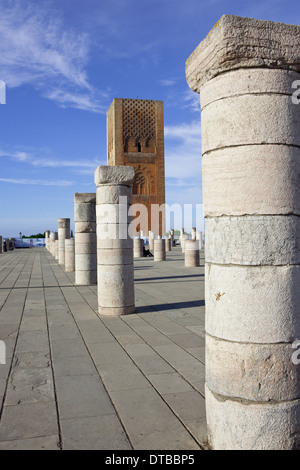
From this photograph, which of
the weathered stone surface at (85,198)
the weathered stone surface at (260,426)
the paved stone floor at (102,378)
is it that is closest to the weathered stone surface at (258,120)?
the weathered stone surface at (260,426)

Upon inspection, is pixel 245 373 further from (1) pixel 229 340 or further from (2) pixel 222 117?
(2) pixel 222 117

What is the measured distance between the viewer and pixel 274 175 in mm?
2754

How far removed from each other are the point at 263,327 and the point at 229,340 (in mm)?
242

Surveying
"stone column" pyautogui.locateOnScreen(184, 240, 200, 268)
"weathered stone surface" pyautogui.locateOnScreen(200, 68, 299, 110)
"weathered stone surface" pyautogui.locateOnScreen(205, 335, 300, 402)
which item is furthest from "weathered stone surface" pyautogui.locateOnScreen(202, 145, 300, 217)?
"stone column" pyautogui.locateOnScreen(184, 240, 200, 268)

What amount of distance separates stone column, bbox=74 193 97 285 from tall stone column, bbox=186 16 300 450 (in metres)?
9.43

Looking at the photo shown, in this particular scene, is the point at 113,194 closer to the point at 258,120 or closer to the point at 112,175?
the point at 112,175

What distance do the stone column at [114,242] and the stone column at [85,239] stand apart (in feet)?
14.2

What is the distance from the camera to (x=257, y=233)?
2758 mm

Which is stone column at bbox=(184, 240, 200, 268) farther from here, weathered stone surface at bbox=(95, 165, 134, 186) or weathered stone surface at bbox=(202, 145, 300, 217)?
weathered stone surface at bbox=(202, 145, 300, 217)

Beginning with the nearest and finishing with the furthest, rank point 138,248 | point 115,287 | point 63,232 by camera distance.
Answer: point 115,287 < point 63,232 < point 138,248

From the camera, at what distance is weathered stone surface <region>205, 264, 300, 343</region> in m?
2.73

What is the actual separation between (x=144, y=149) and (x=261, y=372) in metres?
44.5

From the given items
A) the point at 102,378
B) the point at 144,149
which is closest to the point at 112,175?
the point at 102,378
